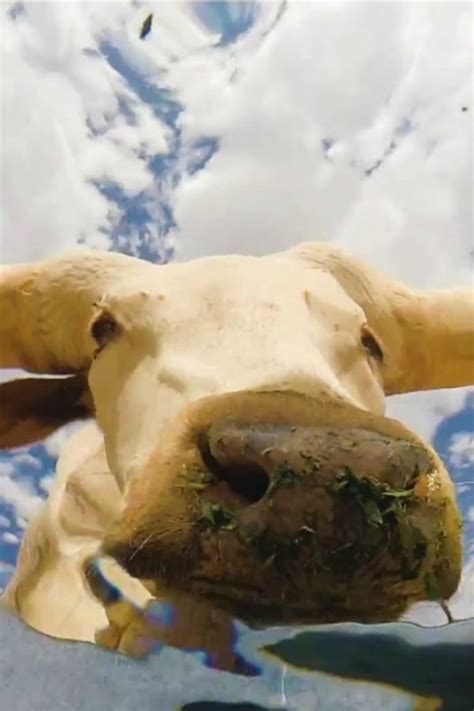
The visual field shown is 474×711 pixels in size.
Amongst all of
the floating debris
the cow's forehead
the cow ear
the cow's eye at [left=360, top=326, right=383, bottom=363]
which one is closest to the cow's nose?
the cow's forehead

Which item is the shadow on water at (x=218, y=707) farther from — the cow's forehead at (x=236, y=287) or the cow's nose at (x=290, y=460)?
the cow's forehead at (x=236, y=287)

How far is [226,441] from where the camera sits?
6.52 ft

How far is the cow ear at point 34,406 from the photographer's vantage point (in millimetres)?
3510

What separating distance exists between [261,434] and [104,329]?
3.89ft

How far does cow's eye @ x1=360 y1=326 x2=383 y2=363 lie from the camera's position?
2961mm

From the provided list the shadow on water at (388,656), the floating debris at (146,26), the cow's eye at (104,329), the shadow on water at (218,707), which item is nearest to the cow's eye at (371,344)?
the cow's eye at (104,329)

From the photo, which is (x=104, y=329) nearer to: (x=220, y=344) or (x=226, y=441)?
(x=220, y=344)

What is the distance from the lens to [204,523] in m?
1.96

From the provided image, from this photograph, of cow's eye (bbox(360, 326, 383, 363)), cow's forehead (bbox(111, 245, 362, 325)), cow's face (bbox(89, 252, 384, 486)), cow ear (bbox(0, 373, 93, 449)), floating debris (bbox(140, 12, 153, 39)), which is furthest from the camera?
floating debris (bbox(140, 12, 153, 39))

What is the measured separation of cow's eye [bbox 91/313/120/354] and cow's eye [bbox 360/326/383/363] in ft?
2.03

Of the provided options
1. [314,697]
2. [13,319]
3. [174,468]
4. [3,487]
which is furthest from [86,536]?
[314,697]

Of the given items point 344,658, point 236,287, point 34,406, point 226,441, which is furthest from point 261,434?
point 34,406

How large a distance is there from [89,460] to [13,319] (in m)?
0.49

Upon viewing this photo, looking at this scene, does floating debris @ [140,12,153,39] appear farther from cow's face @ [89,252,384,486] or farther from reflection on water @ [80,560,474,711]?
reflection on water @ [80,560,474,711]
